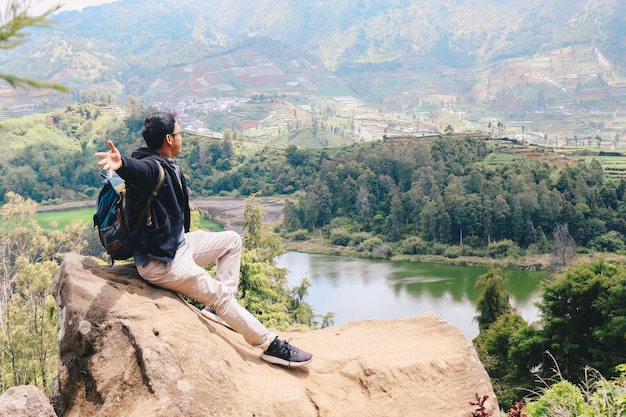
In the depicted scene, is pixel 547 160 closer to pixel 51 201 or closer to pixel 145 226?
pixel 51 201

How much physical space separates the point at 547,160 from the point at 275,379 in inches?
2359

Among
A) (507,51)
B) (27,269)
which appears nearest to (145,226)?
(27,269)

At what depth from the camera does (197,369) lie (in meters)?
3.72

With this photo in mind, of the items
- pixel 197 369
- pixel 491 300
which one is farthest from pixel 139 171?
pixel 491 300

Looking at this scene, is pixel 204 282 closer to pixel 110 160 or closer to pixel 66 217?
pixel 110 160

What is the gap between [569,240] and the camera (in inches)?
1702

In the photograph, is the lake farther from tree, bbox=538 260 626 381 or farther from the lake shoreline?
tree, bbox=538 260 626 381

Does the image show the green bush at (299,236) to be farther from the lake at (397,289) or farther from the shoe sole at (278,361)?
the shoe sole at (278,361)

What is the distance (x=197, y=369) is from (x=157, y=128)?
4.86 feet

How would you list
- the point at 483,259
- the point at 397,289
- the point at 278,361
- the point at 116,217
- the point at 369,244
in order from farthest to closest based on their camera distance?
the point at 369,244, the point at 483,259, the point at 397,289, the point at 278,361, the point at 116,217

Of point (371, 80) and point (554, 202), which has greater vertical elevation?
point (371, 80)

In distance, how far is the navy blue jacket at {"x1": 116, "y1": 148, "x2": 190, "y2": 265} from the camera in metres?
3.80

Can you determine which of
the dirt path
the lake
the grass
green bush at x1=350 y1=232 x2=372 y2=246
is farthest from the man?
the grass

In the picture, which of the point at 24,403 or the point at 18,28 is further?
the point at 24,403
